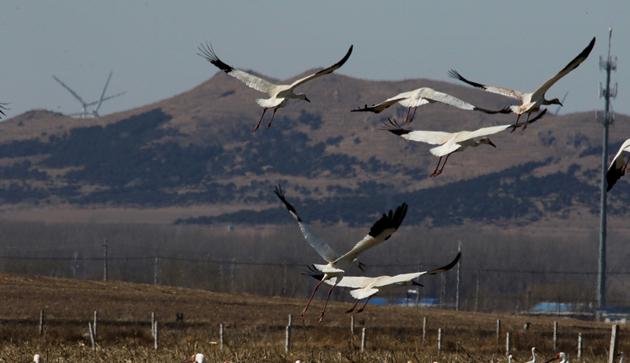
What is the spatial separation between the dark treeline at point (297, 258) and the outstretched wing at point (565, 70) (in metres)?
100

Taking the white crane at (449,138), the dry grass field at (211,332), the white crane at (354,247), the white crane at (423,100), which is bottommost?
the dry grass field at (211,332)

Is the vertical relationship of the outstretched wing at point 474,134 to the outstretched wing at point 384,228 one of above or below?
above

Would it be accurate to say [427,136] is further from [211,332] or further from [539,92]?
[211,332]

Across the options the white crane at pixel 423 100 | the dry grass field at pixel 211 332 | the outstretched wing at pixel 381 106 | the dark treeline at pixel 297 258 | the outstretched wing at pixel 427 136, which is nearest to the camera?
the outstretched wing at pixel 381 106

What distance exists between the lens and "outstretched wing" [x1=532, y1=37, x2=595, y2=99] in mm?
10438

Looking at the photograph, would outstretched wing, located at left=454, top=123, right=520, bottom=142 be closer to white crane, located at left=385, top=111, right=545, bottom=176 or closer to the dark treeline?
white crane, located at left=385, top=111, right=545, bottom=176

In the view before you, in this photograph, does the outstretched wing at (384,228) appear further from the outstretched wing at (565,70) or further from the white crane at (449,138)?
the outstretched wing at (565,70)

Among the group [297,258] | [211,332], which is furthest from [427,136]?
[297,258]

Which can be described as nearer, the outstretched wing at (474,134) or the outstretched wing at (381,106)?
the outstretched wing at (381,106)

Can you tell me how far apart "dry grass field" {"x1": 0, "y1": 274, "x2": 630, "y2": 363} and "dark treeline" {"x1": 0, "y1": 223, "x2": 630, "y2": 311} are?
188ft

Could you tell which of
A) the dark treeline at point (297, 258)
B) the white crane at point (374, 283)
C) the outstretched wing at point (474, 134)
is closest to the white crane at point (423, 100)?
the outstretched wing at point (474, 134)

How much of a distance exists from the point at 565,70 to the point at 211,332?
82.8 ft

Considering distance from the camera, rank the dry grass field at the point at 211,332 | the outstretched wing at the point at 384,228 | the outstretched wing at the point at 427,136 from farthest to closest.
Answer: the dry grass field at the point at 211,332 < the outstretched wing at the point at 427,136 < the outstretched wing at the point at 384,228

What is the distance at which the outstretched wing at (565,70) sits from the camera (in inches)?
411
